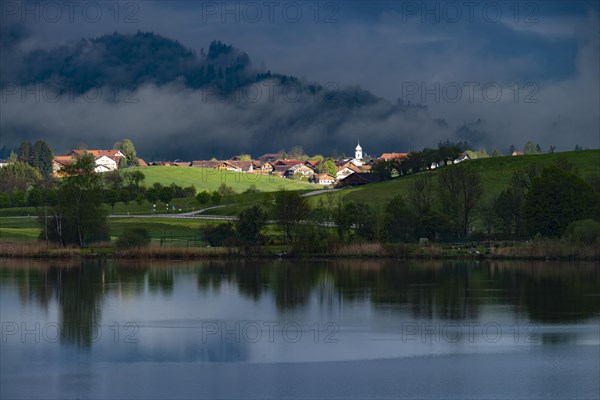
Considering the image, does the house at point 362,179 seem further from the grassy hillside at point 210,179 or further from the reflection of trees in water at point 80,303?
the reflection of trees in water at point 80,303

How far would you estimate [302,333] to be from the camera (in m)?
36.4

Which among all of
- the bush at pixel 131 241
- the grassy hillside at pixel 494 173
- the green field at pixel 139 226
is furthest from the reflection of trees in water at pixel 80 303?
the grassy hillside at pixel 494 173

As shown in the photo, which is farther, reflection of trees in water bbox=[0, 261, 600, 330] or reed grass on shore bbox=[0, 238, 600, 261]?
reed grass on shore bbox=[0, 238, 600, 261]

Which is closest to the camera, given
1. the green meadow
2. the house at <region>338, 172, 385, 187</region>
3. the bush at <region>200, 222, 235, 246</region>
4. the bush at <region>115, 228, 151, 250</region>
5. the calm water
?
the calm water

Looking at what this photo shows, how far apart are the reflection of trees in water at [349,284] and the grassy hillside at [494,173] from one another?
34.4 m

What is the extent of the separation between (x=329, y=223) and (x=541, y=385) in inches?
2052

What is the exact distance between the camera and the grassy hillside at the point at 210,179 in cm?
15950

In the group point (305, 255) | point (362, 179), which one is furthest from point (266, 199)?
point (362, 179)

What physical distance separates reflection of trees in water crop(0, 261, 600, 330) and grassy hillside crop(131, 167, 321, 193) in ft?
311

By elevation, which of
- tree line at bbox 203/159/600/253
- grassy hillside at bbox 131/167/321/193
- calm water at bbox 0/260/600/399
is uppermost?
grassy hillside at bbox 131/167/321/193

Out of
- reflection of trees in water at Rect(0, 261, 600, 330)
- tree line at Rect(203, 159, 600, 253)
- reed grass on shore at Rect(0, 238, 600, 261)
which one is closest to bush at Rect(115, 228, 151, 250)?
reed grass on shore at Rect(0, 238, 600, 261)

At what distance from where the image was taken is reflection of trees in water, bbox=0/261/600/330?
139 feet

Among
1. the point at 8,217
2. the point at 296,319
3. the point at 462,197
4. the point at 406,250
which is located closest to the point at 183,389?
the point at 296,319

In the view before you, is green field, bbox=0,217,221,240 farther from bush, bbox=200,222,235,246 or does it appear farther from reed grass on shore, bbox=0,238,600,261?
reed grass on shore, bbox=0,238,600,261
